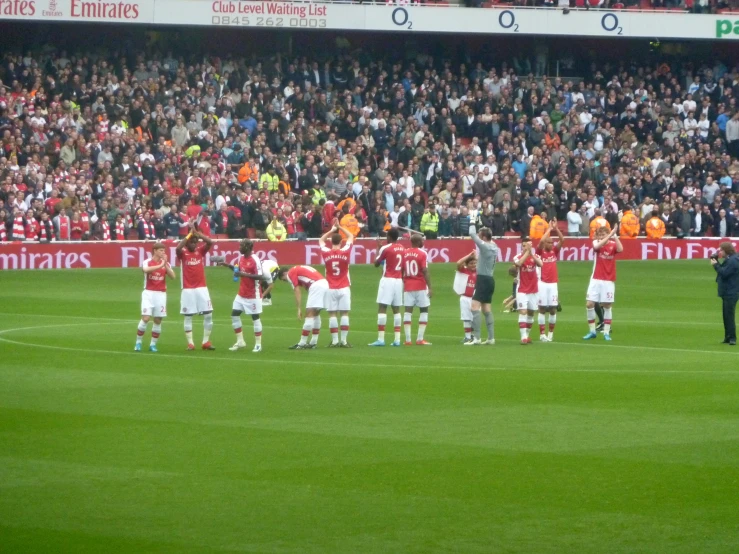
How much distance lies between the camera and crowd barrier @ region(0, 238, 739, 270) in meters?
37.2

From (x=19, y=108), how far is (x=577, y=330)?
21244mm

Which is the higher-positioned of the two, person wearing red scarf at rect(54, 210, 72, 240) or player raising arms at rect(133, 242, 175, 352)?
person wearing red scarf at rect(54, 210, 72, 240)

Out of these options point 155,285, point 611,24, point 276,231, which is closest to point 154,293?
point 155,285

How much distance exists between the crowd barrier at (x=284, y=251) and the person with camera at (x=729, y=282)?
17267 mm

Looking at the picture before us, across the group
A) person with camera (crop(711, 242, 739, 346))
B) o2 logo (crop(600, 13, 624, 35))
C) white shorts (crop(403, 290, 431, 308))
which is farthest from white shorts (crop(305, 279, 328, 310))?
o2 logo (crop(600, 13, 624, 35))

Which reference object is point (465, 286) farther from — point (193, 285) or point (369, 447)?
point (369, 447)

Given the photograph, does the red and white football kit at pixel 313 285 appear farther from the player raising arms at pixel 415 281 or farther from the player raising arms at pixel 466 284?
the player raising arms at pixel 466 284

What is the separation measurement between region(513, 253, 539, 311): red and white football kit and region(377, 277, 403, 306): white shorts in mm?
2091

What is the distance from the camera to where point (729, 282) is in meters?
23.4

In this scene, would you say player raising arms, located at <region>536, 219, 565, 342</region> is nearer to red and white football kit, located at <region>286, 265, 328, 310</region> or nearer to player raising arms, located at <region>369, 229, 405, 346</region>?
player raising arms, located at <region>369, 229, 405, 346</region>

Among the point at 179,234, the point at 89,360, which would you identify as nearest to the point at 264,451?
the point at 89,360

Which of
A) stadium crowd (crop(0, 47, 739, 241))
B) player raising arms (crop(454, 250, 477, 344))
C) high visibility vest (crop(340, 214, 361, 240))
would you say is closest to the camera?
player raising arms (crop(454, 250, 477, 344))

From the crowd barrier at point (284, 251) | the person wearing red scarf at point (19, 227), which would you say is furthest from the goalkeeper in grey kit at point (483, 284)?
the person wearing red scarf at point (19, 227)

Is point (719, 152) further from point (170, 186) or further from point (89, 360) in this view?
point (89, 360)
